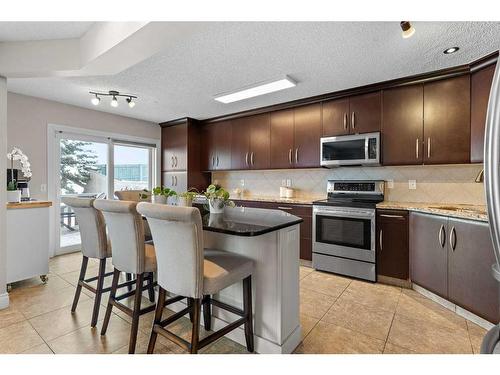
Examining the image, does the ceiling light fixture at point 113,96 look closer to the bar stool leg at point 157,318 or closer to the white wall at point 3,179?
the white wall at point 3,179

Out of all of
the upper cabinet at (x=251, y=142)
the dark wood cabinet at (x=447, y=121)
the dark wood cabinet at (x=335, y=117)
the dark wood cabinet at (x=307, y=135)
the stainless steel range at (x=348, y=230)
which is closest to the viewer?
the dark wood cabinet at (x=447, y=121)

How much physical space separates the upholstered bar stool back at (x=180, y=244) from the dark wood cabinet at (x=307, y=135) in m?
2.65

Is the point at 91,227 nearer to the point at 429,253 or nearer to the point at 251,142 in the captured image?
the point at 251,142

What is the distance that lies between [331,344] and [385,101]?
2.70m

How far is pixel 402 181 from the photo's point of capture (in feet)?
10.9

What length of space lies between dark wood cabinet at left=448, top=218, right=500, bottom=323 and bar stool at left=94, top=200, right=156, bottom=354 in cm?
256

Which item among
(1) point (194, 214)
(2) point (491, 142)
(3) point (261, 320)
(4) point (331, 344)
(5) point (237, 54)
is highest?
(5) point (237, 54)

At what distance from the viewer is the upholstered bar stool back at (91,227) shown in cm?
212

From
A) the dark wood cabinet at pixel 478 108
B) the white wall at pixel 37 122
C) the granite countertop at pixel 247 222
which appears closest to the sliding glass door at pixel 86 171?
the white wall at pixel 37 122

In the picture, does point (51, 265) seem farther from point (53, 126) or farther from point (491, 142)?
point (491, 142)

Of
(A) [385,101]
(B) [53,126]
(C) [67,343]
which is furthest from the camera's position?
(B) [53,126]

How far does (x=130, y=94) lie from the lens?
353 centimetres

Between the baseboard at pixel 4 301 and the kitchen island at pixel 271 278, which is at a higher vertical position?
the kitchen island at pixel 271 278

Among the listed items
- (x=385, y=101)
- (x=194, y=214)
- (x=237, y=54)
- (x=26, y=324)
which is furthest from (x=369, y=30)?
(x=26, y=324)
